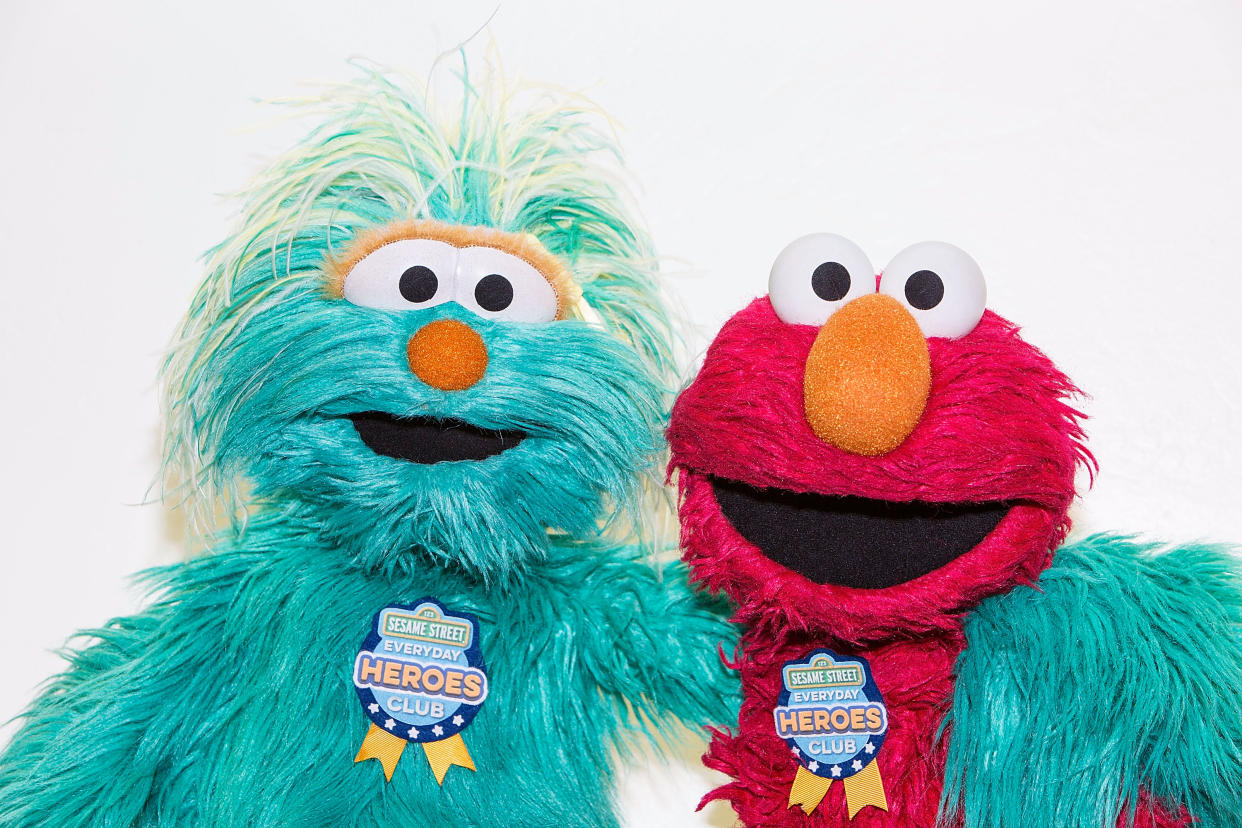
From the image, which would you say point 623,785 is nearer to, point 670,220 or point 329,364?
point 329,364

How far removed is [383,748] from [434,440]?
0.18 metres

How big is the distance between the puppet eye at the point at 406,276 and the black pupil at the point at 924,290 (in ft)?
0.83

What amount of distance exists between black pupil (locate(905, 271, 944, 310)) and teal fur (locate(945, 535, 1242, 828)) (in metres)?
0.17

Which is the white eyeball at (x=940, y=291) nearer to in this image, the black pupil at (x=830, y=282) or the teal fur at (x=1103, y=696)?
the black pupil at (x=830, y=282)

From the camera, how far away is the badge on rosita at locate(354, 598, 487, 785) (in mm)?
647

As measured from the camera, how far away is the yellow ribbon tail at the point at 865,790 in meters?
0.62

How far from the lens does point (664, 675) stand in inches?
26.4

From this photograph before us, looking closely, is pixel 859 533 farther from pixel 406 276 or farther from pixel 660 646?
pixel 406 276

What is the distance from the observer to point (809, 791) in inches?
24.5

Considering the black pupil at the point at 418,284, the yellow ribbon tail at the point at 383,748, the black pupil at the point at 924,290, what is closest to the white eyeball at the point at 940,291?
the black pupil at the point at 924,290

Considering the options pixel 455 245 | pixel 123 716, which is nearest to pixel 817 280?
pixel 455 245

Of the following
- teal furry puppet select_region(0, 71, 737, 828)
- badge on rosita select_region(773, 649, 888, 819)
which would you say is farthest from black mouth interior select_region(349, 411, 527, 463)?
badge on rosita select_region(773, 649, 888, 819)

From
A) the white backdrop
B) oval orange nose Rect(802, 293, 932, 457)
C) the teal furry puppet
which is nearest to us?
oval orange nose Rect(802, 293, 932, 457)

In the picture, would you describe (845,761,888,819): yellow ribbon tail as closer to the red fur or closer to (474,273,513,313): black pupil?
the red fur
